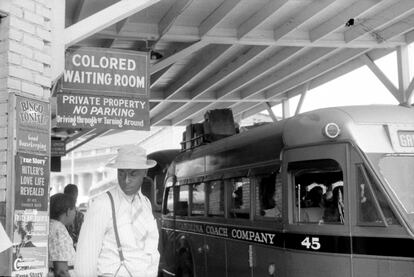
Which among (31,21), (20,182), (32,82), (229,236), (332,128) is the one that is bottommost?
(229,236)

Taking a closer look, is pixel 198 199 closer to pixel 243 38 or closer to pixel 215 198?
pixel 215 198

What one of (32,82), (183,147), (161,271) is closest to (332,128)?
(32,82)

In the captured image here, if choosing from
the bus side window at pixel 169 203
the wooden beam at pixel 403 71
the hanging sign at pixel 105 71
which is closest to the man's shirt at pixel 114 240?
the hanging sign at pixel 105 71

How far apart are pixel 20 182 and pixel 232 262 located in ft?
11.8

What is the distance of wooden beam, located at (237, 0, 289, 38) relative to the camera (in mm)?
9969

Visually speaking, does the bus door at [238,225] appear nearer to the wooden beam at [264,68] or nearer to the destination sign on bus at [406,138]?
the destination sign on bus at [406,138]

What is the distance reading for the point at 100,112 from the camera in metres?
7.35

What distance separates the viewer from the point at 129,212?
13.7 ft

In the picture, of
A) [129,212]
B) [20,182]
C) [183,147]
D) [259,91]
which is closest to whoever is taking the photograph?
[129,212]

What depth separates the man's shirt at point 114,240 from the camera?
13.0ft

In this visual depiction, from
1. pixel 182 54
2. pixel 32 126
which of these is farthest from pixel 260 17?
pixel 32 126

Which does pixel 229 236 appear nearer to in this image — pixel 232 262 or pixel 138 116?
pixel 232 262

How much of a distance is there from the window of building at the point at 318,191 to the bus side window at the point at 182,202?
3968 millimetres

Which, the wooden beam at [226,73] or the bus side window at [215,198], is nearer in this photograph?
the bus side window at [215,198]
